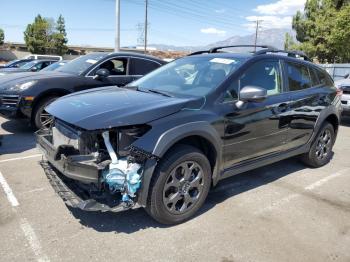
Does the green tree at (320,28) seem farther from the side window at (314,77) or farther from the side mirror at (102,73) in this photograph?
the side mirror at (102,73)

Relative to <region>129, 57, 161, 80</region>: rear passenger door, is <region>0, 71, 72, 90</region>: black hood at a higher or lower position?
lower

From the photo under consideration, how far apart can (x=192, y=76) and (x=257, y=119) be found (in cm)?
94

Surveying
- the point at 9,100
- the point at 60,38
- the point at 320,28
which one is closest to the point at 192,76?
the point at 9,100

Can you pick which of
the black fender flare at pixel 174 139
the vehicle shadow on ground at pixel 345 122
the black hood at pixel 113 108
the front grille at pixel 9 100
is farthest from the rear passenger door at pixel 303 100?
the vehicle shadow on ground at pixel 345 122

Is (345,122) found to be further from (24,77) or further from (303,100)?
(24,77)

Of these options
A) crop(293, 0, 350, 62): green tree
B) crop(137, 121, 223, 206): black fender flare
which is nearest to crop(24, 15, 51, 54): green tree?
crop(293, 0, 350, 62): green tree

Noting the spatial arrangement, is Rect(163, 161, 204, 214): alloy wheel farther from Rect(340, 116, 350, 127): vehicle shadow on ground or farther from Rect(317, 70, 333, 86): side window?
Rect(340, 116, 350, 127): vehicle shadow on ground

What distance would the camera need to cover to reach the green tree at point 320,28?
90.7 feet

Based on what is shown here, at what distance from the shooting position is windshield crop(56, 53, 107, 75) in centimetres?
746

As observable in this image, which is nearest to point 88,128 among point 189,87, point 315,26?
point 189,87

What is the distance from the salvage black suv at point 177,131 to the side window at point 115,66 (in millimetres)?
2770

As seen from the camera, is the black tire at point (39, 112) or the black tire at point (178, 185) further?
the black tire at point (39, 112)

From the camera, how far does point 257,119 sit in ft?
13.8

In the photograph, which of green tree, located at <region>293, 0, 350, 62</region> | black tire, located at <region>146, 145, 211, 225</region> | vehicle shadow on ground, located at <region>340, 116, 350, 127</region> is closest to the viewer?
black tire, located at <region>146, 145, 211, 225</region>
